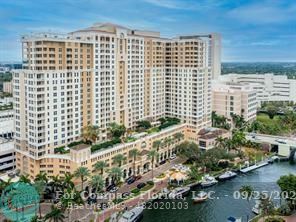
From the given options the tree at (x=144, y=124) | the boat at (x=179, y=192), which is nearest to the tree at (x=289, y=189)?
the boat at (x=179, y=192)

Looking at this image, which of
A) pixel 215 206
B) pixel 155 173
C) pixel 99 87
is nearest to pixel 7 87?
pixel 99 87

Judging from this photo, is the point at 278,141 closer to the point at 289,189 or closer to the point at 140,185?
the point at 289,189

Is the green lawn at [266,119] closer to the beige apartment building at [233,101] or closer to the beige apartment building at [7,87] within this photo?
the beige apartment building at [233,101]

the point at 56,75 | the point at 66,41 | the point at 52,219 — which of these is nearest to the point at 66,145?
the point at 56,75

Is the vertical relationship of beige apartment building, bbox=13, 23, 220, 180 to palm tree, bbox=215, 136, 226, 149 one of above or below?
above

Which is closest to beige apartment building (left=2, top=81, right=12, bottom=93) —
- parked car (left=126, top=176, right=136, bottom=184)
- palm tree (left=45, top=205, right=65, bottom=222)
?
parked car (left=126, top=176, right=136, bottom=184)

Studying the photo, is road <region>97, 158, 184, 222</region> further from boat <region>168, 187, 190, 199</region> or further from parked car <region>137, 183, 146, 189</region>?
boat <region>168, 187, 190, 199</region>

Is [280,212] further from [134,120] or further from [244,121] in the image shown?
[244,121]
